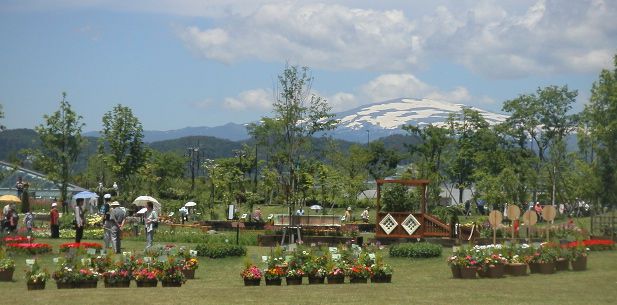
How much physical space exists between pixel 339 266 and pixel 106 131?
35.6 metres

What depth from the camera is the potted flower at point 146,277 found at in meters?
18.6

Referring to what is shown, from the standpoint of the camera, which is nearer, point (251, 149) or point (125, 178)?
point (125, 178)

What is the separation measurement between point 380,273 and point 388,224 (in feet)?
43.4

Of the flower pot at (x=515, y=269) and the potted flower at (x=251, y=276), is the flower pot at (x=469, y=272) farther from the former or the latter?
the potted flower at (x=251, y=276)

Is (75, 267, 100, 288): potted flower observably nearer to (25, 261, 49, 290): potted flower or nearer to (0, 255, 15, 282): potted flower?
(25, 261, 49, 290): potted flower

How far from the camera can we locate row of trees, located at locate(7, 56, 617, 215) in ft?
136

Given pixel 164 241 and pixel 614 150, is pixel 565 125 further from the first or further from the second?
pixel 164 241

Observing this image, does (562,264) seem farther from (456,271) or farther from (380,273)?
(380,273)

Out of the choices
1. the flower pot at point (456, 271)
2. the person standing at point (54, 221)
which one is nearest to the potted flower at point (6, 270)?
the flower pot at point (456, 271)

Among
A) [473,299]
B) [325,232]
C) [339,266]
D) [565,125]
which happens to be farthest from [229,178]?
[473,299]

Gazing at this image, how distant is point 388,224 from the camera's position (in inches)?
1300

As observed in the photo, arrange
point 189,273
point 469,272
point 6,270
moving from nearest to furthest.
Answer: point 6,270, point 189,273, point 469,272

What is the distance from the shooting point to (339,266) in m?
19.6

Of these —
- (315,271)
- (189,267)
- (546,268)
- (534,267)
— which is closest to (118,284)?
(189,267)
